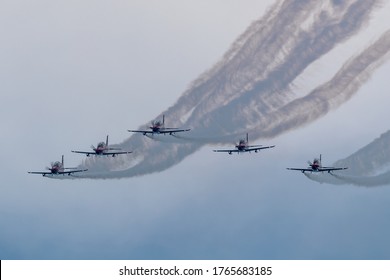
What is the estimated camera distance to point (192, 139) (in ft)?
407

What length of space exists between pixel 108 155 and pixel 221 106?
12.2 meters

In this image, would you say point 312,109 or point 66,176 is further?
point 66,176

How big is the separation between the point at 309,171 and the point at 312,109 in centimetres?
808

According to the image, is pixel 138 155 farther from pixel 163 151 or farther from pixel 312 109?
pixel 312 109

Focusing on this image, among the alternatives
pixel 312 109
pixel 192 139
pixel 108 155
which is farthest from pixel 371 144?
pixel 108 155

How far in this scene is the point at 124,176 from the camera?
127188 mm
